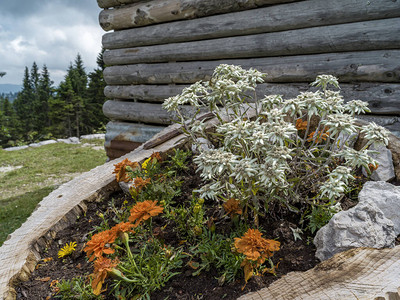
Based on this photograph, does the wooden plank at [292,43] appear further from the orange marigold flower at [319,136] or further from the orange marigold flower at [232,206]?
the orange marigold flower at [232,206]

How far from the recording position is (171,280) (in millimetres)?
1286

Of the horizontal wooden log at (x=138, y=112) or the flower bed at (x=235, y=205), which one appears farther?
the horizontal wooden log at (x=138, y=112)

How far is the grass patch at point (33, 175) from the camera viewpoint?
4.35 meters

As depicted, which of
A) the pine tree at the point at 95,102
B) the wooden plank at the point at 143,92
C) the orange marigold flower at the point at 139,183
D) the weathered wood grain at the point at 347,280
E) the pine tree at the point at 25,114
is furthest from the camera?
the pine tree at the point at 25,114

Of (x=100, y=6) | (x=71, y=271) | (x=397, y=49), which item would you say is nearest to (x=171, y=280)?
(x=71, y=271)

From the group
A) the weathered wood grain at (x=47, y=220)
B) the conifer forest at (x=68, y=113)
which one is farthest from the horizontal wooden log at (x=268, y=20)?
the conifer forest at (x=68, y=113)

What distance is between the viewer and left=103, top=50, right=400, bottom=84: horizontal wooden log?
107 inches

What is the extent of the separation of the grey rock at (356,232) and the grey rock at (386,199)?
3.2 inches

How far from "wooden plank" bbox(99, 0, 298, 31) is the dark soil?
2547 mm

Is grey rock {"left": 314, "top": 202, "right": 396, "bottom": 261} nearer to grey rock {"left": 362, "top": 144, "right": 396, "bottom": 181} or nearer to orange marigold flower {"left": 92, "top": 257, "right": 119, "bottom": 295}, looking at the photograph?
grey rock {"left": 362, "top": 144, "right": 396, "bottom": 181}

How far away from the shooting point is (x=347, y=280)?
100 centimetres

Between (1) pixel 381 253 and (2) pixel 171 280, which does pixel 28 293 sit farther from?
(1) pixel 381 253

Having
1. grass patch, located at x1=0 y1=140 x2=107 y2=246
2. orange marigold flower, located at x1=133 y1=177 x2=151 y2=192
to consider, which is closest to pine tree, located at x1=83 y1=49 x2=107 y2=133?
grass patch, located at x1=0 y1=140 x2=107 y2=246

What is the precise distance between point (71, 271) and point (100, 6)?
461cm
